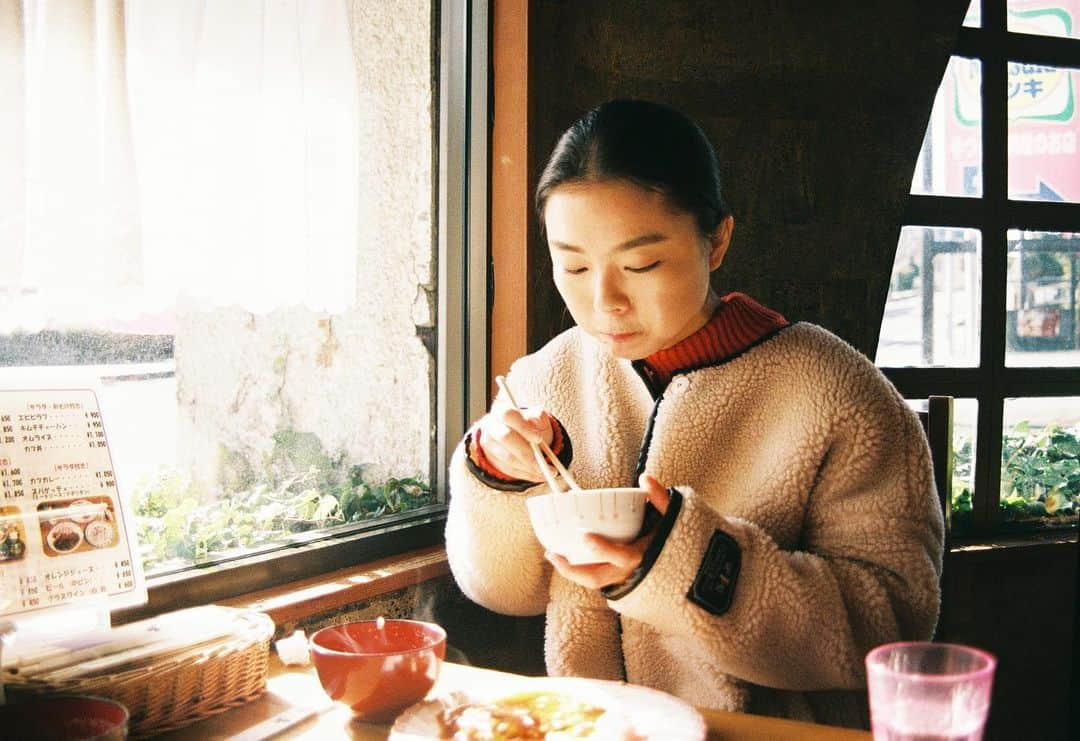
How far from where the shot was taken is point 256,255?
1.63 metres

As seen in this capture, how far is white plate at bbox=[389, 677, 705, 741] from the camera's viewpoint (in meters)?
0.91

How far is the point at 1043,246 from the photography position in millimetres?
2871

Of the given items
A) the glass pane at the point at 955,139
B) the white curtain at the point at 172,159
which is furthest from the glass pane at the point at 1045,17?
the white curtain at the point at 172,159

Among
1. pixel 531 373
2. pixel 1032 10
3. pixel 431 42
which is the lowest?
pixel 531 373

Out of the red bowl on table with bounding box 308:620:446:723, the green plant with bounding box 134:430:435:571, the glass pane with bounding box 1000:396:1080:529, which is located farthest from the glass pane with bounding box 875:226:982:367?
the red bowl on table with bounding box 308:620:446:723

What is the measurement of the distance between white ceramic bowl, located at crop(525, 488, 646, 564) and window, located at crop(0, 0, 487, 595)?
1.95 feet

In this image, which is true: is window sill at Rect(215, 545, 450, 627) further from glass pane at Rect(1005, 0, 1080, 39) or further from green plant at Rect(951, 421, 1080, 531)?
glass pane at Rect(1005, 0, 1080, 39)

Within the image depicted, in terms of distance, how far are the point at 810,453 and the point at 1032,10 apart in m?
2.28

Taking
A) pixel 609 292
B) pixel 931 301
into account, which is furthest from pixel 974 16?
pixel 609 292

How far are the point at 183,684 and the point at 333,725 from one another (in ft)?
0.56

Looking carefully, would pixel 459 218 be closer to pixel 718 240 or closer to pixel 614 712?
pixel 718 240

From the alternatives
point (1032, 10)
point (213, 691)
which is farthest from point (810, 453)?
point (1032, 10)

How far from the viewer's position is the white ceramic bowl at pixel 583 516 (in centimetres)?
98

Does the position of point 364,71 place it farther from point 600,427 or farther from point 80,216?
point 600,427
